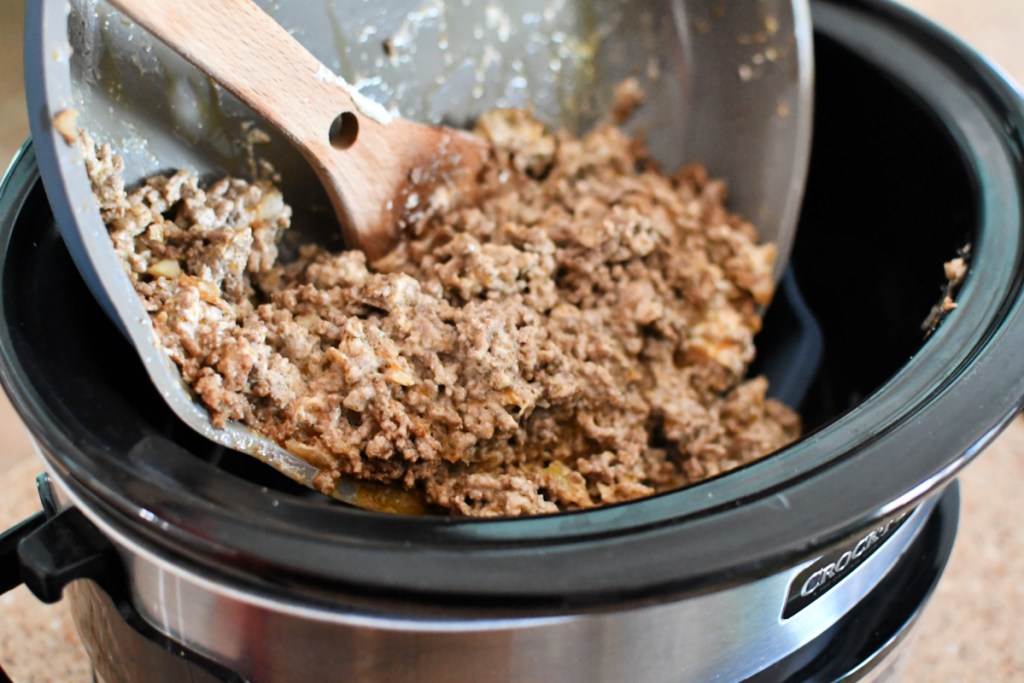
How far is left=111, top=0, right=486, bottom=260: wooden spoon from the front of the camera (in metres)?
0.73

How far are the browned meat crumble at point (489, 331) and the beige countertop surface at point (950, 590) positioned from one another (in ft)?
1.22

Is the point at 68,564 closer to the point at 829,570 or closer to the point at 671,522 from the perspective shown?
the point at 671,522

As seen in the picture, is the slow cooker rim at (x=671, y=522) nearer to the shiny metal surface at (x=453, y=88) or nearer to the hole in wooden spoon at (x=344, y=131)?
the shiny metal surface at (x=453, y=88)

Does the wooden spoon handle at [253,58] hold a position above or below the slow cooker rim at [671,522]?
above

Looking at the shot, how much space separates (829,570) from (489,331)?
12.2 inches

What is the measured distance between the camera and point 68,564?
0.62m

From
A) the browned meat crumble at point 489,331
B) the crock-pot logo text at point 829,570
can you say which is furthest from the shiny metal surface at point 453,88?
the crock-pot logo text at point 829,570

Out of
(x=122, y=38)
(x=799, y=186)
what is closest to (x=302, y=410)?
(x=122, y=38)

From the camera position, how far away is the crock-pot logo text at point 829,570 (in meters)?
0.67

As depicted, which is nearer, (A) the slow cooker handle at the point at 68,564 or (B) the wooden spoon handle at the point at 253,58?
(A) the slow cooker handle at the point at 68,564

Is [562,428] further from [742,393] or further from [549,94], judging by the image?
[549,94]

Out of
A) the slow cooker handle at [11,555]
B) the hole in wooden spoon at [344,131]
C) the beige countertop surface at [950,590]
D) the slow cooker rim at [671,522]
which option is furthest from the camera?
the beige countertop surface at [950,590]

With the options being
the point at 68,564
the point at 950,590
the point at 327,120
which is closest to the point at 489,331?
the point at 327,120

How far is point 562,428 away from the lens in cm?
85
